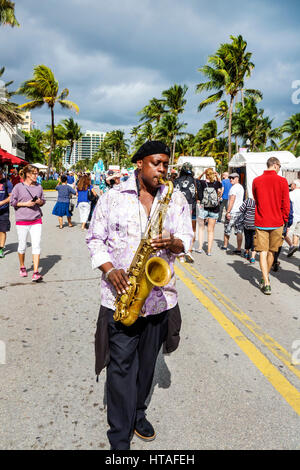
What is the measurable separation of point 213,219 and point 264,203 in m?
2.58

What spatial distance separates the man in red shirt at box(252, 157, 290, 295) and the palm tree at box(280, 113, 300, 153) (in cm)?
5029

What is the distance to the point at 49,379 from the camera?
3.02 metres

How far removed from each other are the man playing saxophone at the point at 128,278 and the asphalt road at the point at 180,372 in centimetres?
32

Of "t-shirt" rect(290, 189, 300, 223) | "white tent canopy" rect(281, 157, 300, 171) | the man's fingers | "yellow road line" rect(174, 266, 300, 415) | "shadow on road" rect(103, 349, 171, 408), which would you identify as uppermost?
"white tent canopy" rect(281, 157, 300, 171)

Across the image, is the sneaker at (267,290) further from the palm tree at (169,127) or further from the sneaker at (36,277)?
the palm tree at (169,127)

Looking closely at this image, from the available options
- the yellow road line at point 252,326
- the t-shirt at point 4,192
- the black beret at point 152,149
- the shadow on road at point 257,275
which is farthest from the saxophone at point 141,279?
the t-shirt at point 4,192

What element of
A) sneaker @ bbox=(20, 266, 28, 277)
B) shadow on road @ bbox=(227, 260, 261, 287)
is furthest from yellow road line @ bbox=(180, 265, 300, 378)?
sneaker @ bbox=(20, 266, 28, 277)

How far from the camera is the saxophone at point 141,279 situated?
210cm

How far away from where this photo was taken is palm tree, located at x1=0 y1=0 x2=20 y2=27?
2270cm

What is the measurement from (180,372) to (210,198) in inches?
211

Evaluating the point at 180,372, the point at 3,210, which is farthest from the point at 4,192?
the point at 180,372

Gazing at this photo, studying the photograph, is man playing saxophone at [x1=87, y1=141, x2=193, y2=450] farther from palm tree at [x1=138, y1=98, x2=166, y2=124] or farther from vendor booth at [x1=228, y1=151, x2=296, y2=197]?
palm tree at [x1=138, y1=98, x2=166, y2=124]

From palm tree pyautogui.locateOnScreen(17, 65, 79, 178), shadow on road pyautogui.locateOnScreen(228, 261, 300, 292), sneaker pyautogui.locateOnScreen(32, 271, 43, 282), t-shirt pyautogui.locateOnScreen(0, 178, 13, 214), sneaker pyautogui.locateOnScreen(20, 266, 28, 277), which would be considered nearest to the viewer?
sneaker pyautogui.locateOnScreen(32, 271, 43, 282)
